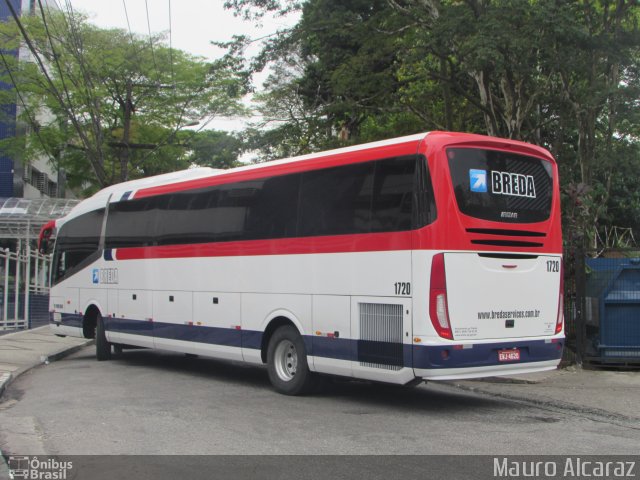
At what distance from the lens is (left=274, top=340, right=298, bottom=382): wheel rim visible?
37.0 feet

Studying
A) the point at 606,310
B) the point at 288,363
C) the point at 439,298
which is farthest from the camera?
the point at 606,310

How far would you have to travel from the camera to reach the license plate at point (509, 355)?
970 cm

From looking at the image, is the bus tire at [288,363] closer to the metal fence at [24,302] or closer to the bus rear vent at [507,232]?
the bus rear vent at [507,232]

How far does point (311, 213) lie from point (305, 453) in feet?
14.8

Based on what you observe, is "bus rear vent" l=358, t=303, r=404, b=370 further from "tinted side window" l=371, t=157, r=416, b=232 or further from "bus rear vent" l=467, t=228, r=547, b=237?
"bus rear vent" l=467, t=228, r=547, b=237

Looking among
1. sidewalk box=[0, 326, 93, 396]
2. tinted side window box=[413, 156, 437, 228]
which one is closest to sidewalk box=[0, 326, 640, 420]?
sidewalk box=[0, 326, 93, 396]

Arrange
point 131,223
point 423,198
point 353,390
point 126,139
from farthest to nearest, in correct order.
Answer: point 126,139 < point 131,223 < point 353,390 < point 423,198

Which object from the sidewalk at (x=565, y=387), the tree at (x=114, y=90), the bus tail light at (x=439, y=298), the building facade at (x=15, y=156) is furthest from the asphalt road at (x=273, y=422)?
the building facade at (x=15, y=156)

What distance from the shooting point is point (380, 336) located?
32.1 feet

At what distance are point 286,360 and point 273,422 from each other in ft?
8.85

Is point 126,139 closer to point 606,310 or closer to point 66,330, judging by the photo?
point 66,330

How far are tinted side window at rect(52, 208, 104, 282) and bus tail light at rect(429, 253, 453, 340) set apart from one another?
986 centimetres

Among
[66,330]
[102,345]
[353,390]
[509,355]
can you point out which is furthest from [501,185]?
[66,330]

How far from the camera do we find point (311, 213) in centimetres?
1096
